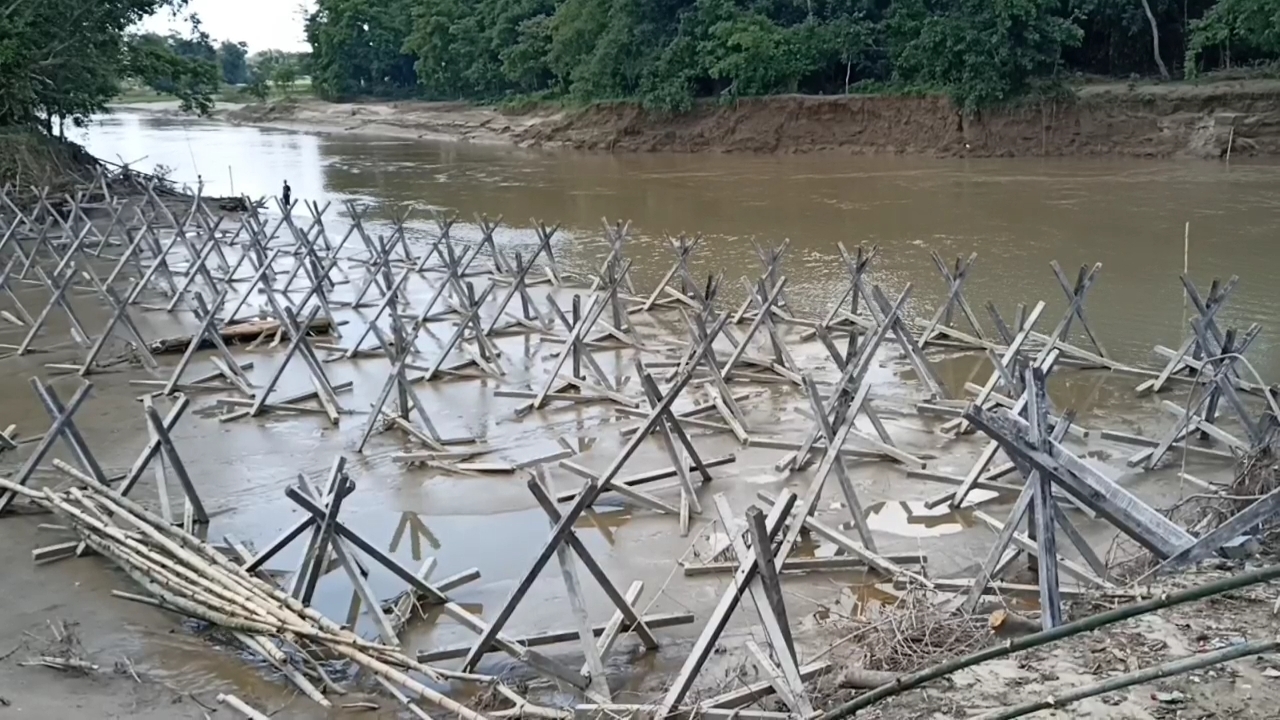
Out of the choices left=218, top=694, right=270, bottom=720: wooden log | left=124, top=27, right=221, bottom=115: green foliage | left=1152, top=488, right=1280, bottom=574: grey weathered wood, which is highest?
left=124, top=27, right=221, bottom=115: green foliage

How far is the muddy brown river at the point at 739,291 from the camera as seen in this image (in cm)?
570

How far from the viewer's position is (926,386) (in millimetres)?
8062

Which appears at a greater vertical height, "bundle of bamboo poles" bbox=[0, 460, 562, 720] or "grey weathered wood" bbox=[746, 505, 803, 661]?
"grey weathered wood" bbox=[746, 505, 803, 661]

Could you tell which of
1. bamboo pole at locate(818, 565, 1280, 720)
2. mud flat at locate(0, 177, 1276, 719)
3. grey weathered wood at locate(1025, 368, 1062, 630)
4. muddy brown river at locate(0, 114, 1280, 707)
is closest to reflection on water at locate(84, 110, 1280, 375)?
muddy brown river at locate(0, 114, 1280, 707)

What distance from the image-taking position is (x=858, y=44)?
90.5ft

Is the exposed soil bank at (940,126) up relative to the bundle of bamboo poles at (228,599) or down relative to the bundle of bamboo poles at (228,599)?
up

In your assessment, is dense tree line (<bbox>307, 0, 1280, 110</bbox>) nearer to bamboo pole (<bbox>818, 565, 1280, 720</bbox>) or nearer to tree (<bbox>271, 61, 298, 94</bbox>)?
bamboo pole (<bbox>818, 565, 1280, 720</bbox>)

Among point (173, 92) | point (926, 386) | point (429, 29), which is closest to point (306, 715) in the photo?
point (926, 386)

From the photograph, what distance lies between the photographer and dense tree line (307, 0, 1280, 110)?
2400cm

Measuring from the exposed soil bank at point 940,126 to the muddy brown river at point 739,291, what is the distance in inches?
38.3

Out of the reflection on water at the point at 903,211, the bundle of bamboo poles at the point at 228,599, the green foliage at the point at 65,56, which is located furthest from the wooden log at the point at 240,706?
the green foliage at the point at 65,56

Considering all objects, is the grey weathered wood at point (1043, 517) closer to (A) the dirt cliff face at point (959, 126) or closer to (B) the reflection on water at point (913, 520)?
(B) the reflection on water at point (913, 520)

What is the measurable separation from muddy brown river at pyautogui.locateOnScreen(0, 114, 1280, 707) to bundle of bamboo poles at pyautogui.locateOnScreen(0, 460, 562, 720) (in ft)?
0.71

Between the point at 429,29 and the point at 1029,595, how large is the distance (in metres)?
42.1
